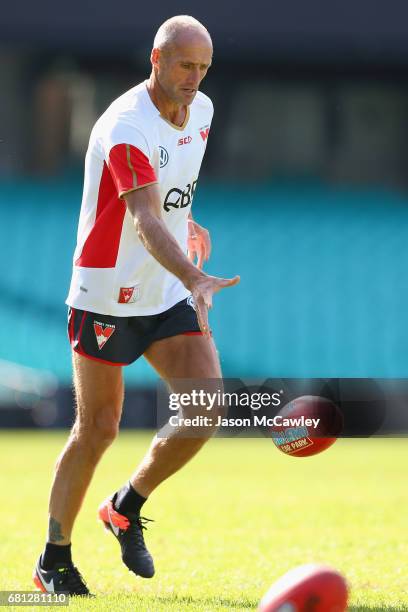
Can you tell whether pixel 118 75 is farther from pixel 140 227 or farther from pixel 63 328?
pixel 140 227

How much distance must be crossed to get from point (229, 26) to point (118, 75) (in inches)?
149

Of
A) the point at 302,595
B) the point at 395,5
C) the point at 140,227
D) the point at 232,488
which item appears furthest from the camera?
the point at 395,5

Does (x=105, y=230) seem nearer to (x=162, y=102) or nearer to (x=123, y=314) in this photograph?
(x=123, y=314)

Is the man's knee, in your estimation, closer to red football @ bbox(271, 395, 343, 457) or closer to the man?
the man

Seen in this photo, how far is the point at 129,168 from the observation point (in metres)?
4.81

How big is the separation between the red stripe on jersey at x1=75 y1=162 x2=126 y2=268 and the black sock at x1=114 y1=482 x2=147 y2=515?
117 cm

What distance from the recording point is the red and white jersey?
5.26 metres

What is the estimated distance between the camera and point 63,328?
1845 centimetres

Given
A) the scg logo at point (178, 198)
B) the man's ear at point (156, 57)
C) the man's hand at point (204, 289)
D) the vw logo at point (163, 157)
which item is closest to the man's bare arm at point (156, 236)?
the man's hand at point (204, 289)

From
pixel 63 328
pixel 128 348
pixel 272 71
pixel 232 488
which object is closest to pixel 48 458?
pixel 232 488

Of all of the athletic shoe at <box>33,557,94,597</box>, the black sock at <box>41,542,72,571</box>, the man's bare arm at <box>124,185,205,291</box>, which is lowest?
the athletic shoe at <box>33,557,94,597</box>

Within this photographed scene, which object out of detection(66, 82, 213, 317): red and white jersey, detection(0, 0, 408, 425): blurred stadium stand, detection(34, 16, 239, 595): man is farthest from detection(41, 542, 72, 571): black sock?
detection(0, 0, 408, 425): blurred stadium stand

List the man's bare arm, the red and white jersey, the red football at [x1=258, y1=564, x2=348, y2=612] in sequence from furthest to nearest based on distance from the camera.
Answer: the red and white jersey → the man's bare arm → the red football at [x1=258, y1=564, x2=348, y2=612]

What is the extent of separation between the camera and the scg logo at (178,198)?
539 cm
